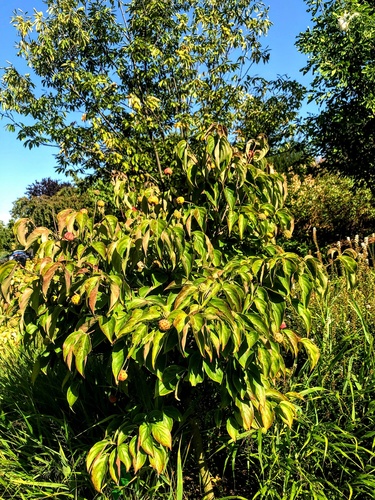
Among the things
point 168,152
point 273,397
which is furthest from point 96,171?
point 273,397

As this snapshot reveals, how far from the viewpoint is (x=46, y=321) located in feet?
5.92

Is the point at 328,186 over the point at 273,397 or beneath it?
over

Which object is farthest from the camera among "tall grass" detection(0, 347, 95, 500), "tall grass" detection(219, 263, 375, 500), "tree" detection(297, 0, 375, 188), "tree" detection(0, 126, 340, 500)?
"tree" detection(297, 0, 375, 188)

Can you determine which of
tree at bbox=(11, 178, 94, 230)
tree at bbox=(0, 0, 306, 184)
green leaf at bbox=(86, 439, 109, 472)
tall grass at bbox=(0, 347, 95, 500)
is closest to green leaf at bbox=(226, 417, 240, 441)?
green leaf at bbox=(86, 439, 109, 472)

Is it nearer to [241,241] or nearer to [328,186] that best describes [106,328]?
[241,241]

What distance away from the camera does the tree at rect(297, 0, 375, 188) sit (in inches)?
235

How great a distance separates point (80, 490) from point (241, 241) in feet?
5.22

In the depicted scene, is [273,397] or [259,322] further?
[273,397]

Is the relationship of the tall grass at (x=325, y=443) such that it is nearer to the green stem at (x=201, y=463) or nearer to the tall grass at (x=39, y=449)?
the green stem at (x=201, y=463)

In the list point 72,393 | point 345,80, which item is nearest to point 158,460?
point 72,393

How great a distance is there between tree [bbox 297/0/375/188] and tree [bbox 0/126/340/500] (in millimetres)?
4754

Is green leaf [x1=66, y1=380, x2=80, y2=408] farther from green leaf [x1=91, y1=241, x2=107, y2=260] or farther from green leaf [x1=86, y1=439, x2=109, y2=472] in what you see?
green leaf [x1=91, y1=241, x2=107, y2=260]

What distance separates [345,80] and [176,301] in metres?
5.90

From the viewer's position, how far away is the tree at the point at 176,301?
163 cm
